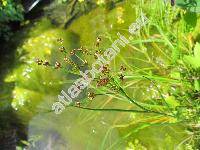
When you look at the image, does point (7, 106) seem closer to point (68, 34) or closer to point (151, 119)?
point (68, 34)

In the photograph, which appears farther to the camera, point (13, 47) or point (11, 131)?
point (13, 47)

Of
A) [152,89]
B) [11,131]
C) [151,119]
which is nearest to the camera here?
[151,119]

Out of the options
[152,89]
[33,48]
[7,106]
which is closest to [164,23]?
[152,89]

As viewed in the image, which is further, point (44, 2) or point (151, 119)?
point (44, 2)

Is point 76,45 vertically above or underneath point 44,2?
underneath

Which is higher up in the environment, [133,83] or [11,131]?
[133,83]

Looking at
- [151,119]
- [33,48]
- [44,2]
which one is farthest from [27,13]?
[151,119]

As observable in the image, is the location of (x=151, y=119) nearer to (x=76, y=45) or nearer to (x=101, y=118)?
(x=101, y=118)

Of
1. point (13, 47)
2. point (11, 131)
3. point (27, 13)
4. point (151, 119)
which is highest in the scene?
point (27, 13)

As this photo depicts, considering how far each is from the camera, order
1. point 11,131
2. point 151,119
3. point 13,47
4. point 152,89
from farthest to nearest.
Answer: point 13,47 < point 11,131 < point 152,89 < point 151,119
